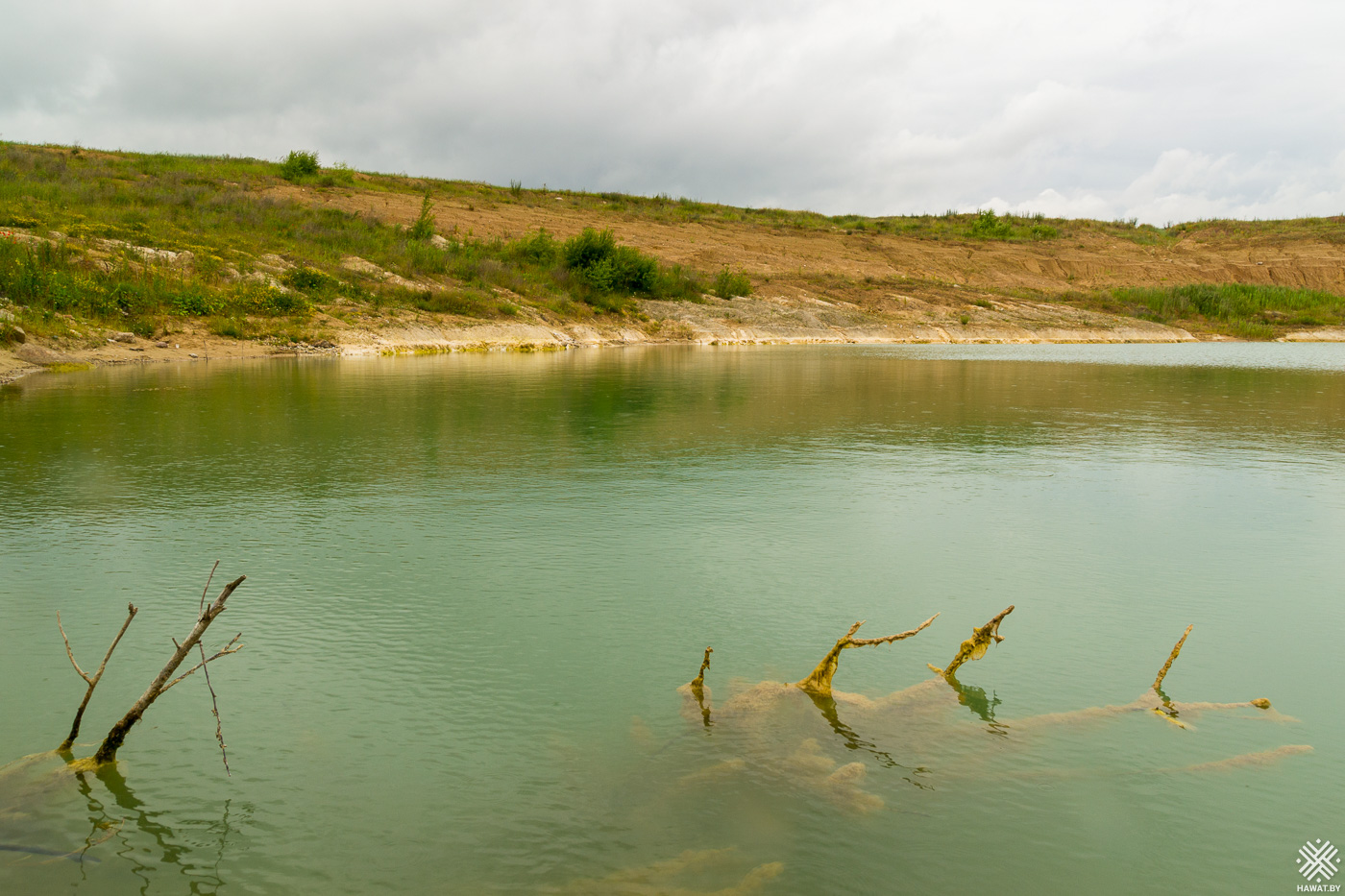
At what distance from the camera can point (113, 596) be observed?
7.84 meters

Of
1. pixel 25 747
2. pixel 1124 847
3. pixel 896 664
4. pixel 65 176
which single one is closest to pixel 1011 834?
pixel 1124 847

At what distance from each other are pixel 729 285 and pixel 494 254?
14848 millimetres

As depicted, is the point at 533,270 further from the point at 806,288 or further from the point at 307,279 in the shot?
the point at 806,288

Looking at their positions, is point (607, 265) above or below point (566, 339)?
above

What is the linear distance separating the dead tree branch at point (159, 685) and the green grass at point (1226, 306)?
70951mm

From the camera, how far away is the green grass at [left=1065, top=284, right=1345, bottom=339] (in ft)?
217

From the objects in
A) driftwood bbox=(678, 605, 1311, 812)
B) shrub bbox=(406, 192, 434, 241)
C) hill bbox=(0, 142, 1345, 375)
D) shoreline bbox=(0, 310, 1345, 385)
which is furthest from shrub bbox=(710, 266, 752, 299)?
driftwood bbox=(678, 605, 1311, 812)

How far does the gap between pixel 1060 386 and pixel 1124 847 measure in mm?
26127

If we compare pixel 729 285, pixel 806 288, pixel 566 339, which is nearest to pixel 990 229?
pixel 806 288

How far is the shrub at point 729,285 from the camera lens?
187 ft

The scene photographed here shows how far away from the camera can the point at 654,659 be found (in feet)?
22.0

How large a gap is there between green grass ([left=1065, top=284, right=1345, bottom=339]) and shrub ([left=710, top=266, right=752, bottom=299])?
2651 centimetres

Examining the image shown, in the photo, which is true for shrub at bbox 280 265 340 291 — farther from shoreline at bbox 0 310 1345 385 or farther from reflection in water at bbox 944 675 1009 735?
reflection in water at bbox 944 675 1009 735

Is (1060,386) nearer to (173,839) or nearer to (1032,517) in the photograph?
(1032,517)
